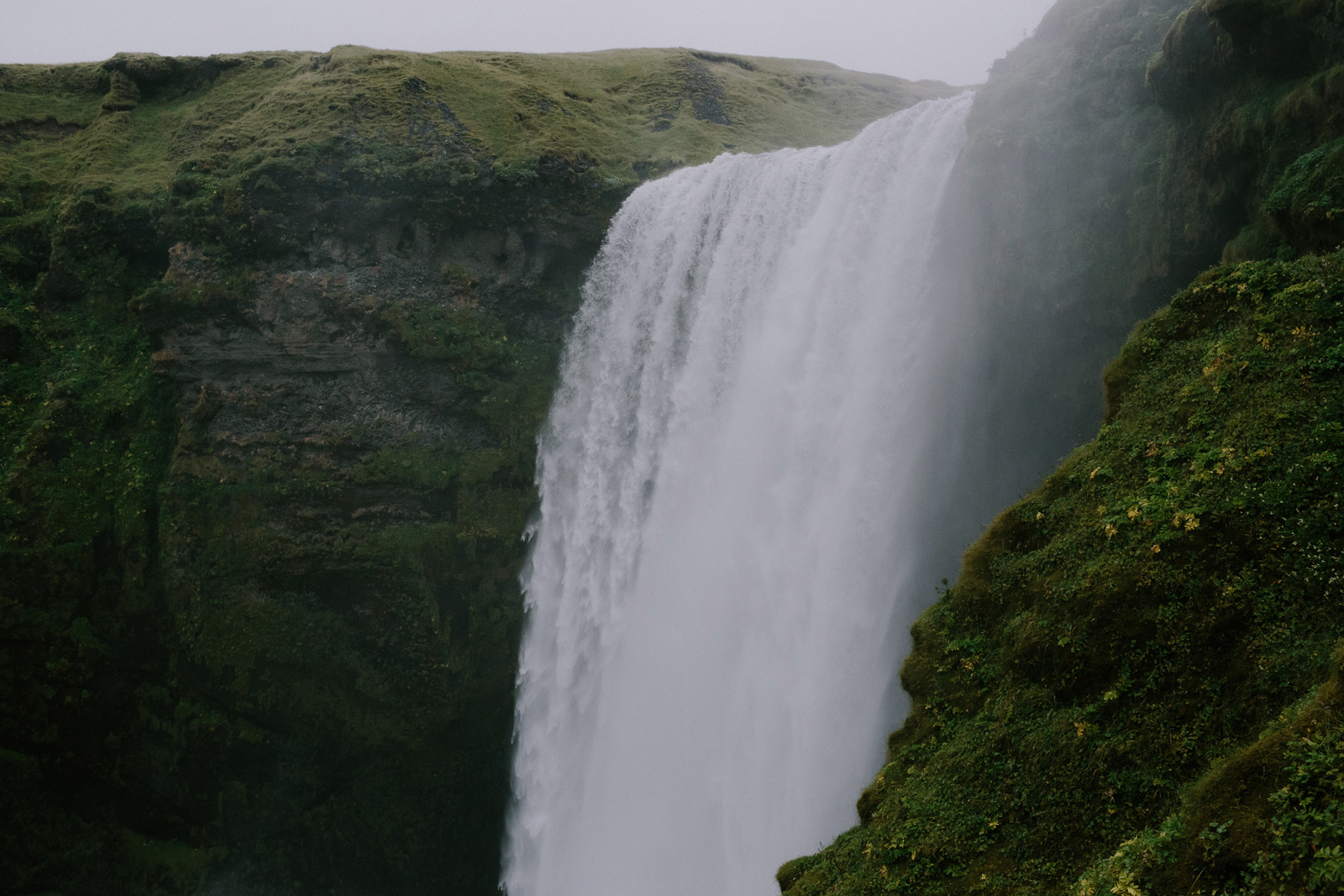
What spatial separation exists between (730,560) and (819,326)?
473cm

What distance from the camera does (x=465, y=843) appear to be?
66.2 ft

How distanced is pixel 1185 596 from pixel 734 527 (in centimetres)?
919

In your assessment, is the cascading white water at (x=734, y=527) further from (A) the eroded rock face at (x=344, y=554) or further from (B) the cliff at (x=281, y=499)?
(B) the cliff at (x=281, y=499)

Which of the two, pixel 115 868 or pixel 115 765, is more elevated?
pixel 115 765

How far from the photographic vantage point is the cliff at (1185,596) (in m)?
4.77

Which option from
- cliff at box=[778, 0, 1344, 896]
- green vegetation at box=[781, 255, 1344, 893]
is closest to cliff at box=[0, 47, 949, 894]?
cliff at box=[778, 0, 1344, 896]

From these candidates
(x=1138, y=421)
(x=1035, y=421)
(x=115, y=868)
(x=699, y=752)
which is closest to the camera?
(x=1138, y=421)

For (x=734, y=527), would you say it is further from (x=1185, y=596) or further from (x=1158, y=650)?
(x=1185, y=596)

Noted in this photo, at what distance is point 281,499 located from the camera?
784 inches

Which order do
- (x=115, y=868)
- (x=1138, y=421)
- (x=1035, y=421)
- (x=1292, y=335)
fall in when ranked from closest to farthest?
(x=1292, y=335) → (x=1138, y=421) → (x=1035, y=421) → (x=115, y=868)

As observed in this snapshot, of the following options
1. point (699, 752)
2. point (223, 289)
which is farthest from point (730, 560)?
point (223, 289)

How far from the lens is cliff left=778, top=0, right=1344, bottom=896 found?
188 inches

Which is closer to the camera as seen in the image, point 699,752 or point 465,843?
point 699,752

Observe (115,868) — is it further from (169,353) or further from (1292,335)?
(1292,335)
